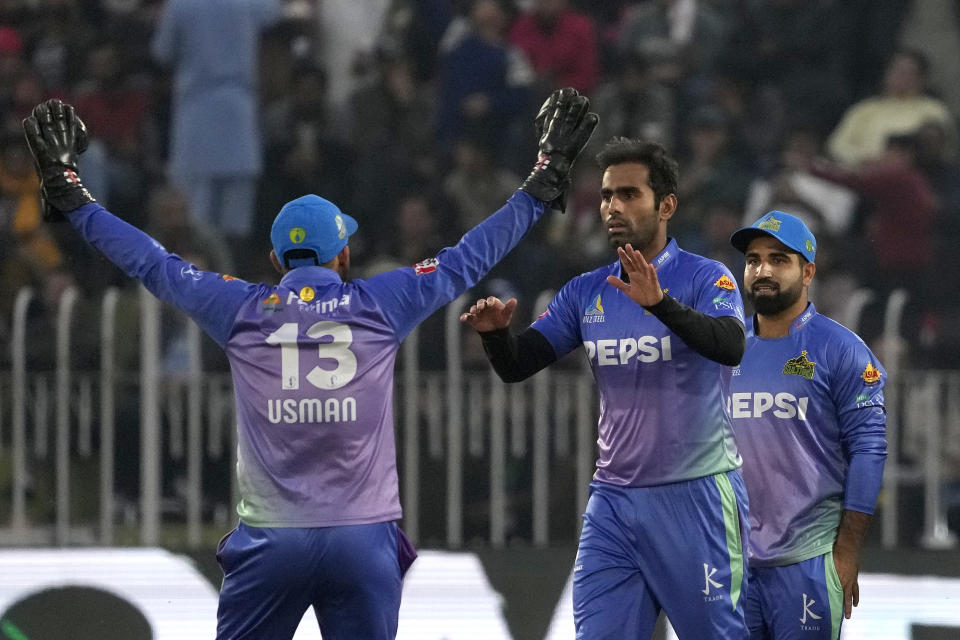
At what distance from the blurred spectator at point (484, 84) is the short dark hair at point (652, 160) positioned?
7.00 meters

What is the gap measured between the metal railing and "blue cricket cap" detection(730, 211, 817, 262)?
9.12ft

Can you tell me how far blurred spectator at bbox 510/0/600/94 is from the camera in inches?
510

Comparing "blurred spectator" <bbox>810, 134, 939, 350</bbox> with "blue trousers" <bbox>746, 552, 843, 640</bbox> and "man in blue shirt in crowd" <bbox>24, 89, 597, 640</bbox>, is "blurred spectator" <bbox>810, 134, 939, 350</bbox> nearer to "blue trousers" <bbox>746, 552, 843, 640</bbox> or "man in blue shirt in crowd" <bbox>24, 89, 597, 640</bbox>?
"blue trousers" <bbox>746, 552, 843, 640</bbox>

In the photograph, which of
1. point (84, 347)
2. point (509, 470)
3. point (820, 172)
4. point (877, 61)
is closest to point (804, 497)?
point (509, 470)

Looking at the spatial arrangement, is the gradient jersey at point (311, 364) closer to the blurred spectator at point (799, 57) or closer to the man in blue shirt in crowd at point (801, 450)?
the man in blue shirt in crowd at point (801, 450)

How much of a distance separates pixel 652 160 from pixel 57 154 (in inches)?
86.5

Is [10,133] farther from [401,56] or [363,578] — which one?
[363,578]

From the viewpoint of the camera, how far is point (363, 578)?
5.13 metres

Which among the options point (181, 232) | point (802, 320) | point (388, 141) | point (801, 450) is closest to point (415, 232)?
point (388, 141)

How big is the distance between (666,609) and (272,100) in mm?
8562

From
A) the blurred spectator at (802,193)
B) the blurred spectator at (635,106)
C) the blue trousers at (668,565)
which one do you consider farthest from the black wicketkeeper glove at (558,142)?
the blurred spectator at (635,106)

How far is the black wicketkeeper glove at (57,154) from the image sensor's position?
5621 millimetres

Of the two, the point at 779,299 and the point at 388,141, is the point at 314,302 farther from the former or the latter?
the point at 388,141

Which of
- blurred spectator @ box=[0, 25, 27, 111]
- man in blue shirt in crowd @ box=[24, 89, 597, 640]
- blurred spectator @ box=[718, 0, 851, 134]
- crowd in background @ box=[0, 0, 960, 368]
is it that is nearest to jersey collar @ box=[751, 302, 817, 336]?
man in blue shirt in crowd @ box=[24, 89, 597, 640]
